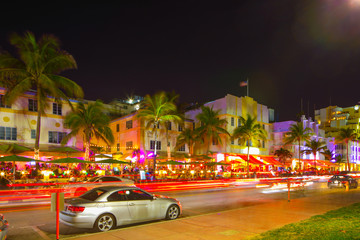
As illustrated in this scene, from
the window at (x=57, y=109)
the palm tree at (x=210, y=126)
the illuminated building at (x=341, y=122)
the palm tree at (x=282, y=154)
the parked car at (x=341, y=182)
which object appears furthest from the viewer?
the illuminated building at (x=341, y=122)

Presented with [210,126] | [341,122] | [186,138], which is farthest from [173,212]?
[341,122]

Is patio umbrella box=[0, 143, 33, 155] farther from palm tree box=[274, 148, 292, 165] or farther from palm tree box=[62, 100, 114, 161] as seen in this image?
palm tree box=[274, 148, 292, 165]

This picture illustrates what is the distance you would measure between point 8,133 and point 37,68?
31.7 ft

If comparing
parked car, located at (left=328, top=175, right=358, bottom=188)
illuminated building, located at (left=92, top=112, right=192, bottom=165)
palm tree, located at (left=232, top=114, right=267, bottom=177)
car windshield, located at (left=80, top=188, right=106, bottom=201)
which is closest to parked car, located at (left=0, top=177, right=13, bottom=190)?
car windshield, located at (left=80, top=188, right=106, bottom=201)

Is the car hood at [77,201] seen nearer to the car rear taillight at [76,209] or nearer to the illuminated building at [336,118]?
the car rear taillight at [76,209]

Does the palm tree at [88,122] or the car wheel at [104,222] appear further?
the palm tree at [88,122]

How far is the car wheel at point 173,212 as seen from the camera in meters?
10.3

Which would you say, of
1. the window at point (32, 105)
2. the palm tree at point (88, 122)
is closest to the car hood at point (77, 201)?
the palm tree at point (88, 122)

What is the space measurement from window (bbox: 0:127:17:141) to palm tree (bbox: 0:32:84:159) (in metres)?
6.56

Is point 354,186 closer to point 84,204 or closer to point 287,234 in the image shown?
point 287,234

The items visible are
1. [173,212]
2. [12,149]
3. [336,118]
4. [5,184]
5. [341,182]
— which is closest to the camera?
[173,212]

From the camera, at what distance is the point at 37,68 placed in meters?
23.6

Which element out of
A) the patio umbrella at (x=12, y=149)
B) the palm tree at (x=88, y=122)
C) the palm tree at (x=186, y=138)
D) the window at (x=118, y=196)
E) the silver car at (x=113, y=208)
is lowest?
the silver car at (x=113, y=208)

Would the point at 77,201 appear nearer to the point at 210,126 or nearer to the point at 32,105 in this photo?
the point at 32,105
